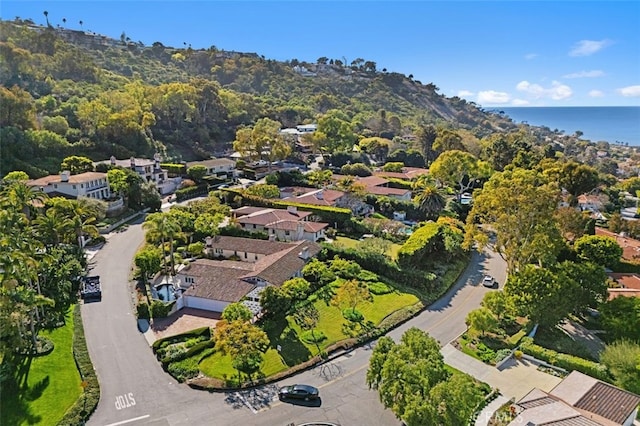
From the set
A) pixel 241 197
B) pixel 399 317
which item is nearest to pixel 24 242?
pixel 399 317

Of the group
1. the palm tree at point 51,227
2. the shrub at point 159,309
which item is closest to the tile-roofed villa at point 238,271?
the shrub at point 159,309

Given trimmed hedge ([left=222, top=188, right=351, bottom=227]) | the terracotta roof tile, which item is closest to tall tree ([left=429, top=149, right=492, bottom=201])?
trimmed hedge ([left=222, top=188, right=351, bottom=227])

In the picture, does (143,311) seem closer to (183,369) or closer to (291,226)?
(183,369)

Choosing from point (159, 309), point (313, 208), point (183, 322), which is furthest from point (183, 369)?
point (313, 208)

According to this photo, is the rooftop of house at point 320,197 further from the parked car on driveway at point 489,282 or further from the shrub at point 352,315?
the shrub at point 352,315

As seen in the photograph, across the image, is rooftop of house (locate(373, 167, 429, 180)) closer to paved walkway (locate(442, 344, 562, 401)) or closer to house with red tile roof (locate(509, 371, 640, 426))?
paved walkway (locate(442, 344, 562, 401))

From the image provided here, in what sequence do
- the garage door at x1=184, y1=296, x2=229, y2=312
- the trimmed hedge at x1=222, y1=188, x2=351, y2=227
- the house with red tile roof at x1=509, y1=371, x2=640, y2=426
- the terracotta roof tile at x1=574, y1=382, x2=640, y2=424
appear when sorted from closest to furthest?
the house with red tile roof at x1=509, y1=371, x2=640, y2=426 → the terracotta roof tile at x1=574, y1=382, x2=640, y2=424 → the garage door at x1=184, y1=296, x2=229, y2=312 → the trimmed hedge at x1=222, y1=188, x2=351, y2=227
